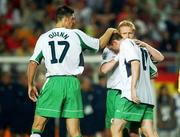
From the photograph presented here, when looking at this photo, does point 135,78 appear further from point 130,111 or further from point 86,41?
point 86,41

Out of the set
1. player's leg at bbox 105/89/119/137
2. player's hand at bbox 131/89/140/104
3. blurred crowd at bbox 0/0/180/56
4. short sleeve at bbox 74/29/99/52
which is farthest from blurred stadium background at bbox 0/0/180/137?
player's hand at bbox 131/89/140/104

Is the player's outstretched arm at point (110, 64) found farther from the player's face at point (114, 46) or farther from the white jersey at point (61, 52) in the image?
the white jersey at point (61, 52)

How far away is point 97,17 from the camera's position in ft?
74.2

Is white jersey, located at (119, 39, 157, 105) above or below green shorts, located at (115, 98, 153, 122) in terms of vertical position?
above

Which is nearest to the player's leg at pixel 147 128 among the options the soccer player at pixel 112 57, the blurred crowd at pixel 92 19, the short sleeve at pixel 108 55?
the soccer player at pixel 112 57

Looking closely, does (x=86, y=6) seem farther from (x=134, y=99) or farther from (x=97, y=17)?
(x=134, y=99)

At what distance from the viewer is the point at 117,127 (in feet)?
41.3

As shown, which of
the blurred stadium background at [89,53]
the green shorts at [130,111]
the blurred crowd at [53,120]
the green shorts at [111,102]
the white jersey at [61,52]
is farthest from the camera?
the blurred stadium background at [89,53]

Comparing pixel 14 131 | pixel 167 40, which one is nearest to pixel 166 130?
pixel 14 131

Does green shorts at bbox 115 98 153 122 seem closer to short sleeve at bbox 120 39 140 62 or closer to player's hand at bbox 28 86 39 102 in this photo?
short sleeve at bbox 120 39 140 62

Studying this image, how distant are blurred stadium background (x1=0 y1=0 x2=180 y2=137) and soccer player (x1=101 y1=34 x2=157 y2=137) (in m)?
5.11

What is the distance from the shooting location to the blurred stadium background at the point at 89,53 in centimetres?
1806

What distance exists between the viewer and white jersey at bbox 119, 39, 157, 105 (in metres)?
12.5

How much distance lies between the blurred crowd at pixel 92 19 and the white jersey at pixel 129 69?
7922 mm
